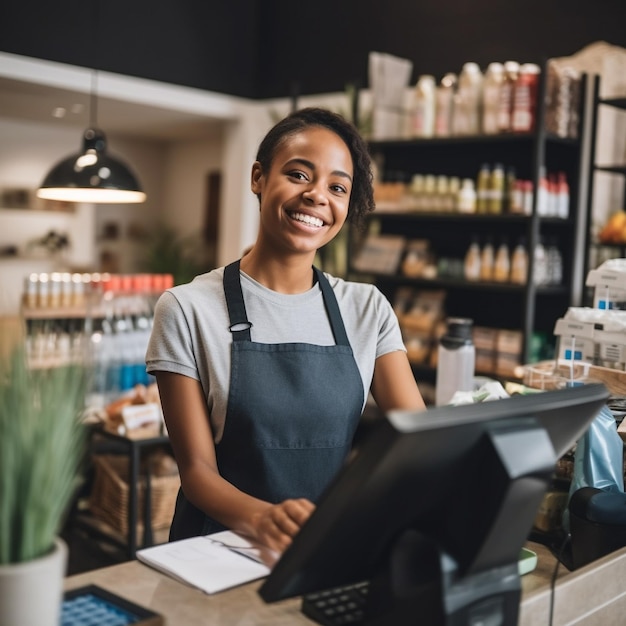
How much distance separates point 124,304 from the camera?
411cm

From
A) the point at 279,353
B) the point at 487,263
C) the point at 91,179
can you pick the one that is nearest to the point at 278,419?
the point at 279,353

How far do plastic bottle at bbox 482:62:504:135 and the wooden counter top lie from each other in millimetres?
3461

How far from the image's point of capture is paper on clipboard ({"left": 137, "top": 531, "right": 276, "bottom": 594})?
1.28m

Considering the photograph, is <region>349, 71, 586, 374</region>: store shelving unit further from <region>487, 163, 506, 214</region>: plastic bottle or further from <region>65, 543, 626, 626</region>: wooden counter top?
<region>65, 543, 626, 626</region>: wooden counter top

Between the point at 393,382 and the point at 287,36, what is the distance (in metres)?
5.69

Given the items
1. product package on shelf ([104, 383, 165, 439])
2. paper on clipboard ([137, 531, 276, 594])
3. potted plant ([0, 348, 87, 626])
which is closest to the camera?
potted plant ([0, 348, 87, 626])

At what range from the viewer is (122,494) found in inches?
141

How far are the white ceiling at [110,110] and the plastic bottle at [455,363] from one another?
4.45m

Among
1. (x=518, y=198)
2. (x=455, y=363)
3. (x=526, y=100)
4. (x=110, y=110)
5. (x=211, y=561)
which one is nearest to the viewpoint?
(x=211, y=561)

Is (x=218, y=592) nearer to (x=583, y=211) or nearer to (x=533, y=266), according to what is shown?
(x=533, y=266)

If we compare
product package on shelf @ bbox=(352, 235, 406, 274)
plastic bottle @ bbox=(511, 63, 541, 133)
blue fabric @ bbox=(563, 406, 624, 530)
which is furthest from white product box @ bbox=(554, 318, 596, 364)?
product package on shelf @ bbox=(352, 235, 406, 274)

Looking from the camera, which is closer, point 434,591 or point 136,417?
point 434,591

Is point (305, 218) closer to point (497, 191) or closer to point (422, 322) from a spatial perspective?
point (497, 191)

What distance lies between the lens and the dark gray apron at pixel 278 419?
1.64m
